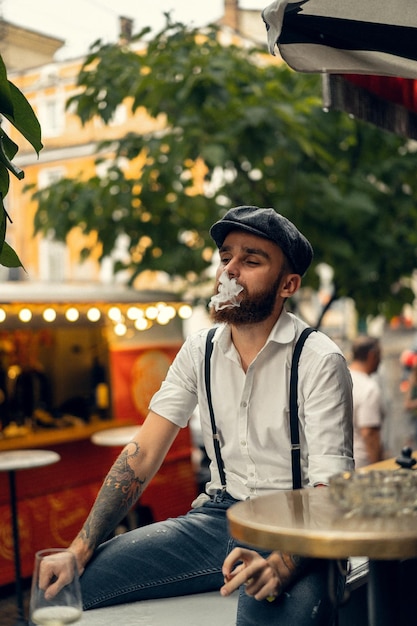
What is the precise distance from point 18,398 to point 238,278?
580cm

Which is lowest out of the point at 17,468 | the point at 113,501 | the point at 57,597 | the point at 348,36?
the point at 17,468

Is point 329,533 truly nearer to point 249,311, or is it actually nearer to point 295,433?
point 295,433

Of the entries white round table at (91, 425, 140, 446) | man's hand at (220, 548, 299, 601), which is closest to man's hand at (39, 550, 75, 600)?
man's hand at (220, 548, 299, 601)

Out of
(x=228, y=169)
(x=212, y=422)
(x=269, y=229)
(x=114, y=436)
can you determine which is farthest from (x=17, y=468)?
(x=269, y=229)

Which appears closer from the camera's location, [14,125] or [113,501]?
[14,125]

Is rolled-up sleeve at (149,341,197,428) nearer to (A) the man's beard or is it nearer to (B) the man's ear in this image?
(A) the man's beard

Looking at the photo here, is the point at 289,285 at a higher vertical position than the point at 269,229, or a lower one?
lower

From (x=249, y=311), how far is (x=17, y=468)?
145 inches

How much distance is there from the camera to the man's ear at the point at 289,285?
293cm

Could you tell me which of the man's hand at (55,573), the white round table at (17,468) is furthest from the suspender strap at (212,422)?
the white round table at (17,468)

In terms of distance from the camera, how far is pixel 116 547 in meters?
2.92

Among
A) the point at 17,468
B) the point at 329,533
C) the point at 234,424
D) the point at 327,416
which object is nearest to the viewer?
the point at 329,533

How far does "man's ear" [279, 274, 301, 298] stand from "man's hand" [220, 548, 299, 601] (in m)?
0.90

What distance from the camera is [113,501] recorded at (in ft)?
9.57
